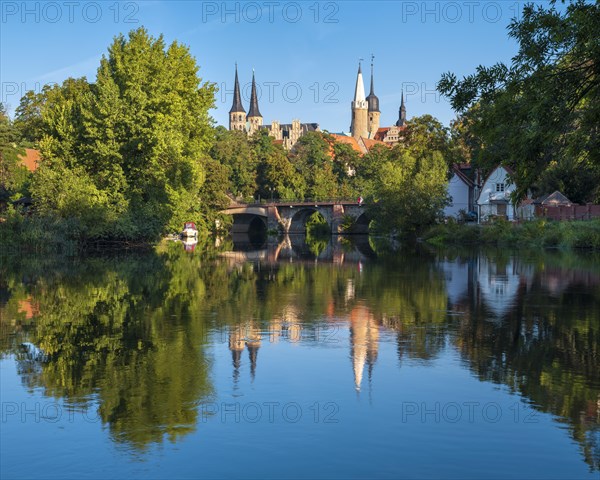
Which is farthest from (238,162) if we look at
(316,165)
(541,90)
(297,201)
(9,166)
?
(541,90)

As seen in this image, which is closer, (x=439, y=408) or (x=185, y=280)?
(x=439, y=408)

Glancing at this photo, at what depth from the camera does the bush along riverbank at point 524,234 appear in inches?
2151

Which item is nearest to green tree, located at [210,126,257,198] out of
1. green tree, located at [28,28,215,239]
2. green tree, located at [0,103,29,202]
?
green tree, located at [0,103,29,202]

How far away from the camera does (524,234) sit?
59938 mm

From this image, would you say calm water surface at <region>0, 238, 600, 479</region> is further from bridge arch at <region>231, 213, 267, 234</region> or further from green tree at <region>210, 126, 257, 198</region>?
bridge arch at <region>231, 213, 267, 234</region>

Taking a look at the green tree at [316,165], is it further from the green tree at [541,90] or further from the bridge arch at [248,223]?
the green tree at [541,90]

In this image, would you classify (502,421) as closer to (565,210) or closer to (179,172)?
(179,172)

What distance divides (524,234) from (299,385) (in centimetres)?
5142

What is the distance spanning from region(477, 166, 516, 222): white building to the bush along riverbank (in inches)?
567

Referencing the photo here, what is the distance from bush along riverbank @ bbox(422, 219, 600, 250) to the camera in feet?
179

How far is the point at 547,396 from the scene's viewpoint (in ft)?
36.8

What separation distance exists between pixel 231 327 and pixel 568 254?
120ft

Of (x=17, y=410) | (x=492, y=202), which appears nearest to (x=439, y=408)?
(x=17, y=410)

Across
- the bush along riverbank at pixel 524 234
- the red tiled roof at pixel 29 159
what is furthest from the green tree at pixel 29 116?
the bush along riverbank at pixel 524 234
